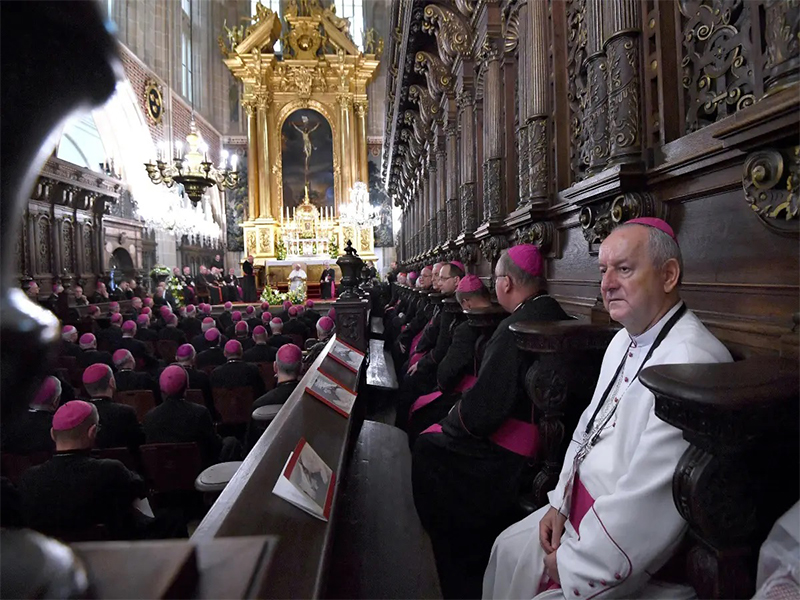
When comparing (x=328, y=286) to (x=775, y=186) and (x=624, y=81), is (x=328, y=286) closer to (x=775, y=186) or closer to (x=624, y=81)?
(x=624, y=81)

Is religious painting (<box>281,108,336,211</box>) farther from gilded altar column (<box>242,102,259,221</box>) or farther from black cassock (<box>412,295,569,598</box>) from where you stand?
black cassock (<box>412,295,569,598</box>)

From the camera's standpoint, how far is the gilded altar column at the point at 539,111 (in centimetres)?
365

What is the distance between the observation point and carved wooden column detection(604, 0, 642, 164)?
2293 mm

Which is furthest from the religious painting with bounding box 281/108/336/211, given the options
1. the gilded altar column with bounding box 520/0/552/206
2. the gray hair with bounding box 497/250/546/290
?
the gray hair with bounding box 497/250/546/290

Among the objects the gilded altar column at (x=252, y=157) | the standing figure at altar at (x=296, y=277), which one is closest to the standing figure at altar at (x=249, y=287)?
the standing figure at altar at (x=296, y=277)

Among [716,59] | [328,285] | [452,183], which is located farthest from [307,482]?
[328,285]

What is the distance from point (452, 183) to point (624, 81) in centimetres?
570

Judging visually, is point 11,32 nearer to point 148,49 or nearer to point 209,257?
point 148,49

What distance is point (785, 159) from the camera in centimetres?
140

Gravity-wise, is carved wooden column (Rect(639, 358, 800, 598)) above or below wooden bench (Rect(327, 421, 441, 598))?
above

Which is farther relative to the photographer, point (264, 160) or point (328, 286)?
point (264, 160)

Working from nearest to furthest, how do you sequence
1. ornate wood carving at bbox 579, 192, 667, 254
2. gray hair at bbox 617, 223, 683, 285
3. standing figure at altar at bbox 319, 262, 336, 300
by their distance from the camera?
gray hair at bbox 617, 223, 683, 285 < ornate wood carving at bbox 579, 192, 667, 254 < standing figure at altar at bbox 319, 262, 336, 300

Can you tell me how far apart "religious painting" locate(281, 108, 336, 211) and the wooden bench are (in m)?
19.8

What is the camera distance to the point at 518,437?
2568mm
